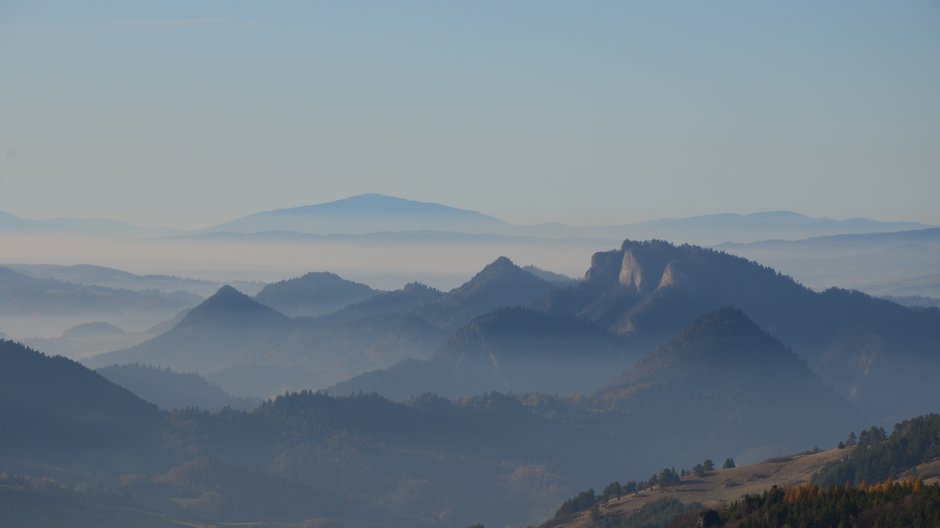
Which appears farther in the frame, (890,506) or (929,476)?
(929,476)

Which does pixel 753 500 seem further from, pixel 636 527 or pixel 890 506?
pixel 636 527

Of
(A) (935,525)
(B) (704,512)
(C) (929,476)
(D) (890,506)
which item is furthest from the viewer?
(C) (929,476)

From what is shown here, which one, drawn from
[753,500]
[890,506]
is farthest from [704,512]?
[890,506]

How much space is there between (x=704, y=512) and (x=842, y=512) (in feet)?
38.3

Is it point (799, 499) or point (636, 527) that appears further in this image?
point (636, 527)

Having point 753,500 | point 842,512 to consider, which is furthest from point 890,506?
point 753,500

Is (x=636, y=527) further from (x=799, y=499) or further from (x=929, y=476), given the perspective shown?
(x=799, y=499)

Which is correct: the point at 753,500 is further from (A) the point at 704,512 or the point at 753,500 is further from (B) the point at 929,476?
(B) the point at 929,476

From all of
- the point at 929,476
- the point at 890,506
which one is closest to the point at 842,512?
the point at 890,506

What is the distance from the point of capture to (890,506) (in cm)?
13225

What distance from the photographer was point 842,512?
134m

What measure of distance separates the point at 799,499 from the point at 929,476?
5285cm

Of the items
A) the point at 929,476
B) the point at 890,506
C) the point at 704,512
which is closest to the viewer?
the point at 890,506

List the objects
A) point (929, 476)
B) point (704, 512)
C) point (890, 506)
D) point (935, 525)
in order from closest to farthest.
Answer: point (935, 525)
point (890, 506)
point (704, 512)
point (929, 476)
